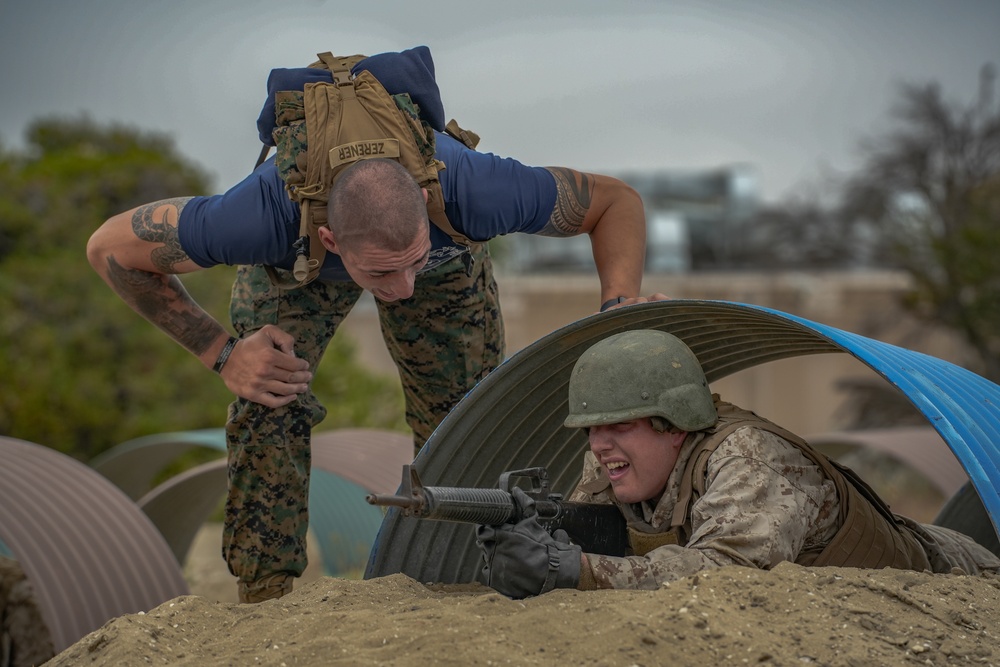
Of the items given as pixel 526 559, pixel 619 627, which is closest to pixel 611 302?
pixel 526 559

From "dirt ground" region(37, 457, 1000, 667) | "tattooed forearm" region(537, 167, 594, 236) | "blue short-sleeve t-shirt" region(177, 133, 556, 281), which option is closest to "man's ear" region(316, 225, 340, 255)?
"blue short-sleeve t-shirt" region(177, 133, 556, 281)

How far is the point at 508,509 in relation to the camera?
344cm

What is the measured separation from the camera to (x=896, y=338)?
18.4 meters

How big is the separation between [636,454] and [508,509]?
1.86ft

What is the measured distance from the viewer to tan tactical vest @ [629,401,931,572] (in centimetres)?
374

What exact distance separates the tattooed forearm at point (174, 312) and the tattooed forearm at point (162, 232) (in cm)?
16

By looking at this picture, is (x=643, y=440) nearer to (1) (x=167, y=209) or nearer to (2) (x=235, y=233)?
(2) (x=235, y=233)

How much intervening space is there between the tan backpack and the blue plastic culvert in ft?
1.98

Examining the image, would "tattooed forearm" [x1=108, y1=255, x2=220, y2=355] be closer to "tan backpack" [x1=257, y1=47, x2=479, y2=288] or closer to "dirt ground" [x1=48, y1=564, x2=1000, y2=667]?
"tan backpack" [x1=257, y1=47, x2=479, y2=288]

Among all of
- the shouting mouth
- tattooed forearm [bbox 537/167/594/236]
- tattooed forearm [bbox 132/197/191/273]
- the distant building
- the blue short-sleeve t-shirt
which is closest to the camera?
the shouting mouth

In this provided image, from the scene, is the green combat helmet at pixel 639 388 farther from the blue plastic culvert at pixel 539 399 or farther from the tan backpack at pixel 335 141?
the tan backpack at pixel 335 141

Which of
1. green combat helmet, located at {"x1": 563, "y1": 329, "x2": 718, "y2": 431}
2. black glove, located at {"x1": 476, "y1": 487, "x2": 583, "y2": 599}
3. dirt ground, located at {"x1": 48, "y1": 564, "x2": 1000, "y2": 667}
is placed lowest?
dirt ground, located at {"x1": 48, "y1": 564, "x2": 1000, "y2": 667}

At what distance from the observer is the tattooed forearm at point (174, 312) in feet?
15.2

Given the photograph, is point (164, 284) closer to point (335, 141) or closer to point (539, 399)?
point (335, 141)
